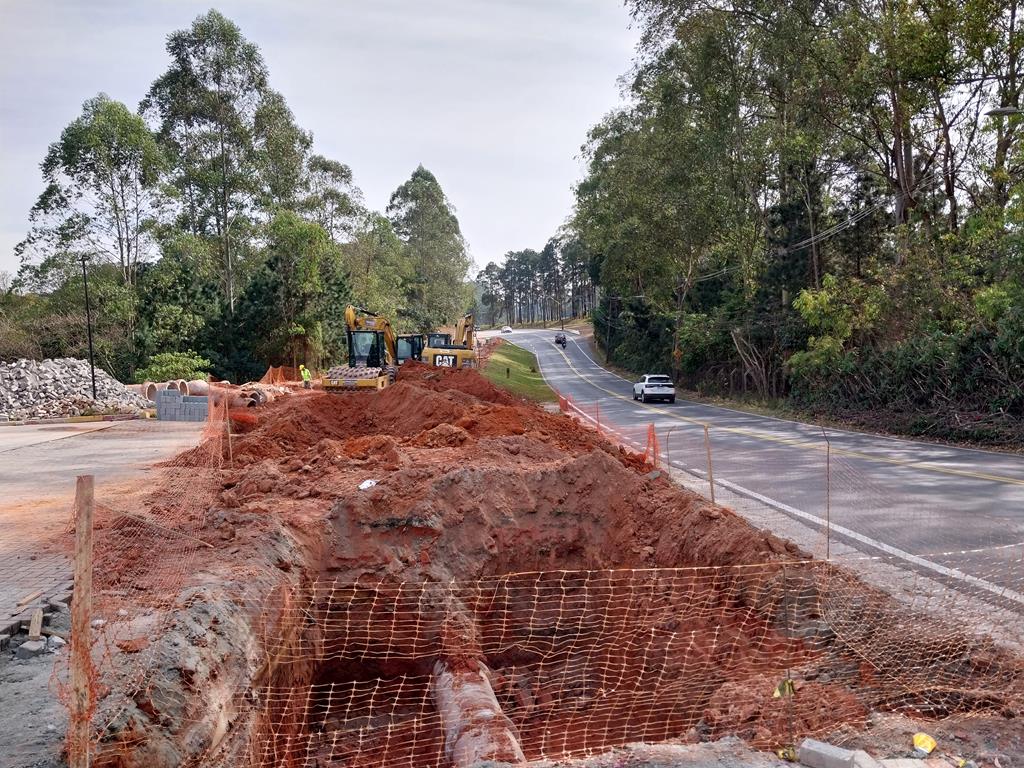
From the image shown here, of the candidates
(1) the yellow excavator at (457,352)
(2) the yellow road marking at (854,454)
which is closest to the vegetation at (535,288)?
(1) the yellow excavator at (457,352)

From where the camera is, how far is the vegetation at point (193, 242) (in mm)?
34031

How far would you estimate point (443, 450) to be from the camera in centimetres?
1213

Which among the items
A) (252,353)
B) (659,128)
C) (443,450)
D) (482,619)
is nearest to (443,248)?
(252,353)

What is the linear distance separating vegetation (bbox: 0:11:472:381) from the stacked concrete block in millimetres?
9465

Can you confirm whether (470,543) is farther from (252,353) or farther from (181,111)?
(181,111)

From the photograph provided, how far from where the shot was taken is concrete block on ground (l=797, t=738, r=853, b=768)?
13.2 ft

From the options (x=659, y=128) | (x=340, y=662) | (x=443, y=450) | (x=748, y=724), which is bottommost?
(x=340, y=662)

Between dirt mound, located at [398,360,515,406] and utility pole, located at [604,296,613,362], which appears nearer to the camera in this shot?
dirt mound, located at [398,360,515,406]

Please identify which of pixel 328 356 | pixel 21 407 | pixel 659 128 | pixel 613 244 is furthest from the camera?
pixel 328 356

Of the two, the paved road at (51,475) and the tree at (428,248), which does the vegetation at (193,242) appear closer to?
the paved road at (51,475)

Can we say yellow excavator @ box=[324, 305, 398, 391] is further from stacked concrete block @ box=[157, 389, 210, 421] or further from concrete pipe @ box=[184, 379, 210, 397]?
concrete pipe @ box=[184, 379, 210, 397]

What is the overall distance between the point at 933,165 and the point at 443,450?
22.4 m

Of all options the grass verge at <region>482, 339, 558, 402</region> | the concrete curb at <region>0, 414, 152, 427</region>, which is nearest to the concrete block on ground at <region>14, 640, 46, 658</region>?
the concrete curb at <region>0, 414, 152, 427</region>

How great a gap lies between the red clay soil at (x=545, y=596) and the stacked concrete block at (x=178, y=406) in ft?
52.9
